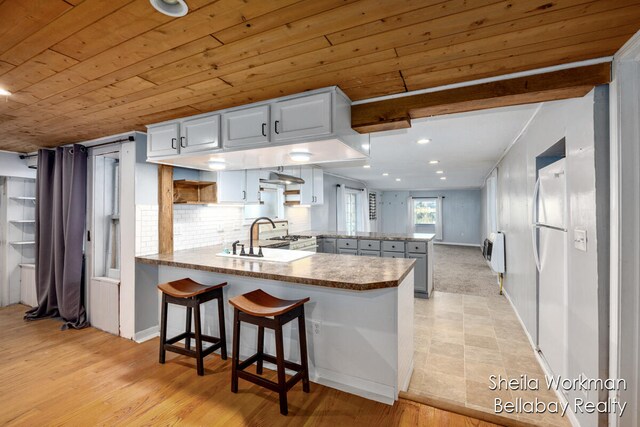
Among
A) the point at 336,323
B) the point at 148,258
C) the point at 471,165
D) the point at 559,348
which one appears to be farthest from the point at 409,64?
→ the point at 471,165

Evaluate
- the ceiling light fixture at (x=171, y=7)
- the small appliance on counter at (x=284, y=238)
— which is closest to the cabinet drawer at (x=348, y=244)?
the small appliance on counter at (x=284, y=238)

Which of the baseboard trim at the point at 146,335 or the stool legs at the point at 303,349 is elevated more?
the stool legs at the point at 303,349

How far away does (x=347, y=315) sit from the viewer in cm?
225

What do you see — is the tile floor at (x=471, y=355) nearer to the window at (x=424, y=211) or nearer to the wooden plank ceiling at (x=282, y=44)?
the wooden plank ceiling at (x=282, y=44)

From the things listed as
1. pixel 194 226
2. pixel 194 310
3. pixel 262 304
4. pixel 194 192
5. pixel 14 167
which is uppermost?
pixel 14 167

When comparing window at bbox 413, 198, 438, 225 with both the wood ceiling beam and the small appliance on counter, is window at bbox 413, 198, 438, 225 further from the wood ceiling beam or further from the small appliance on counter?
the wood ceiling beam

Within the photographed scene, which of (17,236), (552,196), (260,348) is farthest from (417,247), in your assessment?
(17,236)

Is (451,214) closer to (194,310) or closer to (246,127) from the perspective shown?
(246,127)

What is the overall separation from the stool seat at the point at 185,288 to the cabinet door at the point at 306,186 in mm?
3083

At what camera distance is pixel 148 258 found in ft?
9.84

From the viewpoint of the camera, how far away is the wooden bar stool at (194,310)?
96.6 inches

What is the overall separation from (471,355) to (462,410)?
938 mm

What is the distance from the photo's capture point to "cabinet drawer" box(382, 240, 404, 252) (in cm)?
475

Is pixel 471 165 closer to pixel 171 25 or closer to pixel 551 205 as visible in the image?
pixel 551 205
